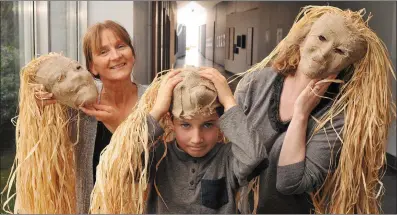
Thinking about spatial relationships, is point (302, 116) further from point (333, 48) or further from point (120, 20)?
point (120, 20)

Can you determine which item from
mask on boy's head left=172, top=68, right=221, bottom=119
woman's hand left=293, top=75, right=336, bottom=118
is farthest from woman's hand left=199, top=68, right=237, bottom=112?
woman's hand left=293, top=75, right=336, bottom=118

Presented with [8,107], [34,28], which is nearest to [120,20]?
[34,28]

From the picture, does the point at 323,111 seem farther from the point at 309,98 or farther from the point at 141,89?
the point at 141,89

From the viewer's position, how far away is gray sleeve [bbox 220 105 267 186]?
117 centimetres

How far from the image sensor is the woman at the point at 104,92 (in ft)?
4.25

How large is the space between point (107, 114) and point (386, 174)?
29.6 inches

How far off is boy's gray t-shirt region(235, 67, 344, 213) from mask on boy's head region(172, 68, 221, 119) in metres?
0.11

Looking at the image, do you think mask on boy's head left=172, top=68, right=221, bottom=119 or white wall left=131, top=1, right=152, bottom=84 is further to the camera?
white wall left=131, top=1, right=152, bottom=84

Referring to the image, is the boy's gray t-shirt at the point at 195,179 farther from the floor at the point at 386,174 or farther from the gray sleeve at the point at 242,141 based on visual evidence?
the floor at the point at 386,174

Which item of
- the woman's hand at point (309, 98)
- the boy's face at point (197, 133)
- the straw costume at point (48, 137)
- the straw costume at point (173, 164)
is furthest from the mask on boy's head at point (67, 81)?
the woman's hand at point (309, 98)

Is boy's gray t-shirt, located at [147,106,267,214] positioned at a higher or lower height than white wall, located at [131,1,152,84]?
lower

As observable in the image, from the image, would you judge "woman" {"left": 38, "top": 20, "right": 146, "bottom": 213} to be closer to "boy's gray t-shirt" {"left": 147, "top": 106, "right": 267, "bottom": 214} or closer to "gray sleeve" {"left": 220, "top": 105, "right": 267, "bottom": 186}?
"boy's gray t-shirt" {"left": 147, "top": 106, "right": 267, "bottom": 214}

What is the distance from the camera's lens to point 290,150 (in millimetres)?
1264

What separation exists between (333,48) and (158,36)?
0.44 m
